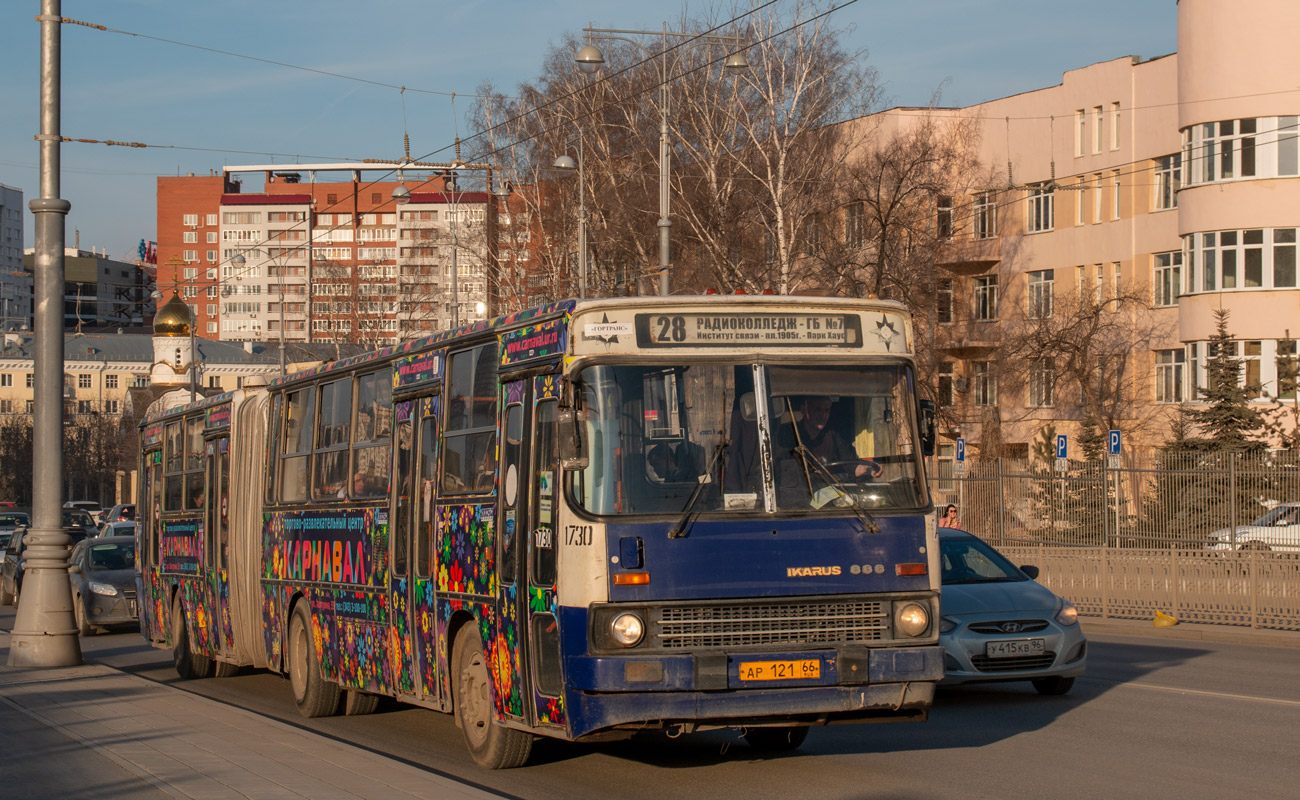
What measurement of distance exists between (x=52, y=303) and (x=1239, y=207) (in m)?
34.5

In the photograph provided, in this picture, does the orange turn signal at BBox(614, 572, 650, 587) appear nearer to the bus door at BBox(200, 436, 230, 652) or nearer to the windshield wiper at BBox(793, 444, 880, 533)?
the windshield wiper at BBox(793, 444, 880, 533)

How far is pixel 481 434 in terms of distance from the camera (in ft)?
33.2

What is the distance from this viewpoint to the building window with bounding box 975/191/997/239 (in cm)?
5616

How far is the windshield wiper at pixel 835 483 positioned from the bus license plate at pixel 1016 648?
456 cm

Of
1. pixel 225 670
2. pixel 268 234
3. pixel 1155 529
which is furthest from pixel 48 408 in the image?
pixel 268 234

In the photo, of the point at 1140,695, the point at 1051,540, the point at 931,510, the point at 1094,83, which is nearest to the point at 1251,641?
the point at 1140,695

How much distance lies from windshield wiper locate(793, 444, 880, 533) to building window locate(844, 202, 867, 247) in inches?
1581

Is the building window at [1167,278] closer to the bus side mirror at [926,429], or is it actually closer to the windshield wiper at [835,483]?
the bus side mirror at [926,429]

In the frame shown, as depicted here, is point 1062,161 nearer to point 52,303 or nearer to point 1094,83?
point 1094,83

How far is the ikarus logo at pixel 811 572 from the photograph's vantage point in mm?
8711

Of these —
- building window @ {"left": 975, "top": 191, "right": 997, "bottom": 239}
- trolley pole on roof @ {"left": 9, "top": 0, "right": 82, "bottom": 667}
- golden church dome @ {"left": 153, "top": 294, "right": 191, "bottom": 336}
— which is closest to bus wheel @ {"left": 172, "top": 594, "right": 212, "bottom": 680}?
trolley pole on roof @ {"left": 9, "top": 0, "right": 82, "bottom": 667}

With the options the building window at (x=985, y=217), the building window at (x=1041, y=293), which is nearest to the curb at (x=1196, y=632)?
the building window at (x=1041, y=293)

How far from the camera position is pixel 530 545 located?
29.8 ft

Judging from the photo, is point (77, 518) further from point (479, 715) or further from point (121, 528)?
point (479, 715)
